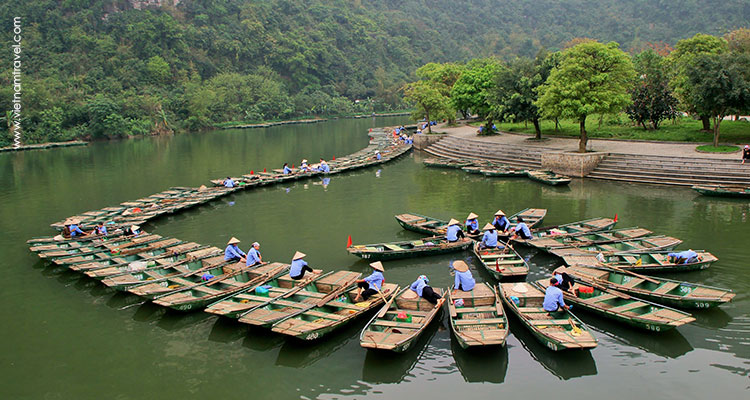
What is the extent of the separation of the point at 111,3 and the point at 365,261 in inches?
4185

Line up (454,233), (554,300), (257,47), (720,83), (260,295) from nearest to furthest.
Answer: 1. (554,300)
2. (260,295)
3. (454,233)
4. (720,83)
5. (257,47)

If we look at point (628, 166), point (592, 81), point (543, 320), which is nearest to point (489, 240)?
point (543, 320)

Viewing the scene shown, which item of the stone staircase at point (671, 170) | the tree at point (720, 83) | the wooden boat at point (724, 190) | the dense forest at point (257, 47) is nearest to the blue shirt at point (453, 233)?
the wooden boat at point (724, 190)

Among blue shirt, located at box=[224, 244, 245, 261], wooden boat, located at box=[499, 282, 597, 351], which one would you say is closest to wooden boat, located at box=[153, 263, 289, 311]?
blue shirt, located at box=[224, 244, 245, 261]

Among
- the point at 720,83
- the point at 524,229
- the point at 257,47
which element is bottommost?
the point at 524,229

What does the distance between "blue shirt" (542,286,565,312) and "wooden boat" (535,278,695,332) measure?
0.94 metres

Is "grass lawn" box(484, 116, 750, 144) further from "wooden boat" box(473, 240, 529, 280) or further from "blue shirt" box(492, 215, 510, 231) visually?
"wooden boat" box(473, 240, 529, 280)

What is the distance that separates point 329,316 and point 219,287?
4169 millimetres

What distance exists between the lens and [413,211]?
23828mm

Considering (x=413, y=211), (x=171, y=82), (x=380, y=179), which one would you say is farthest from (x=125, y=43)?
(x=413, y=211)

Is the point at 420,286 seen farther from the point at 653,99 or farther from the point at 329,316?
the point at 653,99

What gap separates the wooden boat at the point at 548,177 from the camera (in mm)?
27688

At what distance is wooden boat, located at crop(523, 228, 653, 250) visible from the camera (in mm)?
16594

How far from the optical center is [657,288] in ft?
43.4
